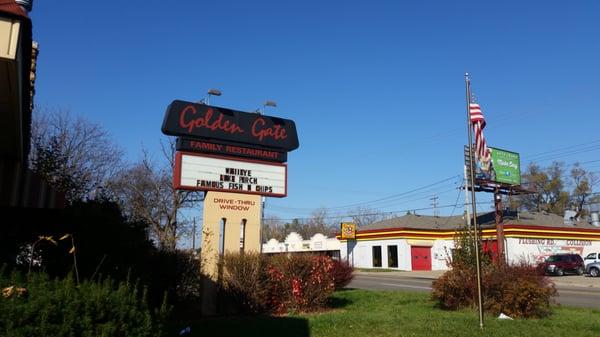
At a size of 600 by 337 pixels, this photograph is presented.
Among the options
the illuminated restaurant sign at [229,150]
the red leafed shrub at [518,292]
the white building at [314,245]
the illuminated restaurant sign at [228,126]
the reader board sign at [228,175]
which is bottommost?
the red leafed shrub at [518,292]

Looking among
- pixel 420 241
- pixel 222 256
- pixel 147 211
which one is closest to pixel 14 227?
pixel 222 256

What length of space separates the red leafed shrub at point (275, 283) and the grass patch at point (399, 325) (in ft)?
2.02

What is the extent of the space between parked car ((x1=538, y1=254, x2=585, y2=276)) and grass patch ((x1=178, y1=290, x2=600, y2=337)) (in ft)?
97.5

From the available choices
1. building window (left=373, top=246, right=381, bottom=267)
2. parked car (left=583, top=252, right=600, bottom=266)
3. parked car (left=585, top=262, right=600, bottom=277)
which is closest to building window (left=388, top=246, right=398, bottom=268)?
building window (left=373, top=246, right=381, bottom=267)

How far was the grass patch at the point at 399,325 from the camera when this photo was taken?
9679 mm

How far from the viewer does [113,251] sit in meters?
10.6

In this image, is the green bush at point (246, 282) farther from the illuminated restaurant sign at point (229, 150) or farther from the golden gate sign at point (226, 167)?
the illuminated restaurant sign at point (229, 150)

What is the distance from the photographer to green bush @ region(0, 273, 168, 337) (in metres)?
4.21

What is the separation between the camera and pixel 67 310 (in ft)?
14.5

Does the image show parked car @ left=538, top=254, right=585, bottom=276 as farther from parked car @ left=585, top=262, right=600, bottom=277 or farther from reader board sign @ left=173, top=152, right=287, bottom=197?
reader board sign @ left=173, top=152, right=287, bottom=197

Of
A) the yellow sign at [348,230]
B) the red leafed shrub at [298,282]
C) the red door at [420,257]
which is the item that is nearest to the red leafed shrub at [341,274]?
the red leafed shrub at [298,282]

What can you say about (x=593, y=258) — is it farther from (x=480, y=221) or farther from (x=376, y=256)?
(x=376, y=256)

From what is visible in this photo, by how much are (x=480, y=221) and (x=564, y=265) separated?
523 inches

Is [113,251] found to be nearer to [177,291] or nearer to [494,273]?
[177,291]
